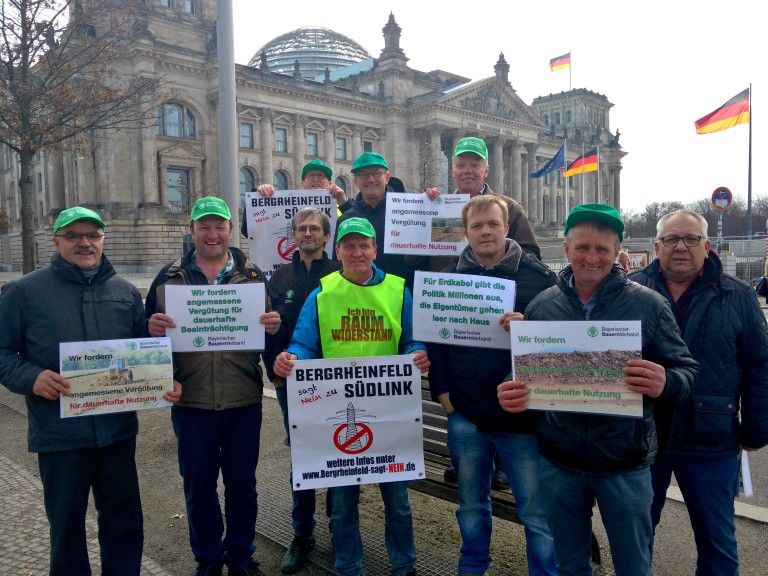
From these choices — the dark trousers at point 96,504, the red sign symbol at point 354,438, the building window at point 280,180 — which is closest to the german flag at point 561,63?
the building window at point 280,180

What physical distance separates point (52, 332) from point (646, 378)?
3328 millimetres

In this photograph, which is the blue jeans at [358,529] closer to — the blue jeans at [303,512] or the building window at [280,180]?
the blue jeans at [303,512]

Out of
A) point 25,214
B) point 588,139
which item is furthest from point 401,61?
point 25,214

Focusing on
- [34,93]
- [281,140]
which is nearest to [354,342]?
[34,93]

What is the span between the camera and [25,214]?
614 inches

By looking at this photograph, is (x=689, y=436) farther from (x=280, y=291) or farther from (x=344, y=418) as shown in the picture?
(x=280, y=291)

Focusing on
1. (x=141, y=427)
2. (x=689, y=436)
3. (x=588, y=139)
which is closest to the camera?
(x=689, y=436)

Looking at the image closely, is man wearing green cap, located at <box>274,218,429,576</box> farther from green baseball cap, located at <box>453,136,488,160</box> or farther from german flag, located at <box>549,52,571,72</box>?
german flag, located at <box>549,52,571,72</box>

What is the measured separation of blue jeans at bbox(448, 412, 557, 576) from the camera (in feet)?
12.0

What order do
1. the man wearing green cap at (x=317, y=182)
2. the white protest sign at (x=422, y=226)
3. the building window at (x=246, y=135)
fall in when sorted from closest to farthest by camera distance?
1. the white protest sign at (x=422, y=226)
2. the man wearing green cap at (x=317, y=182)
3. the building window at (x=246, y=135)

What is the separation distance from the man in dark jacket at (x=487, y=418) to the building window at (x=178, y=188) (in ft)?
160

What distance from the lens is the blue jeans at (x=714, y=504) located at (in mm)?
3504

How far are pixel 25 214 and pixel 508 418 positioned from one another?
15.5m

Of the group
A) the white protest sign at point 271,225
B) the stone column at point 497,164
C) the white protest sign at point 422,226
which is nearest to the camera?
the white protest sign at point 422,226
